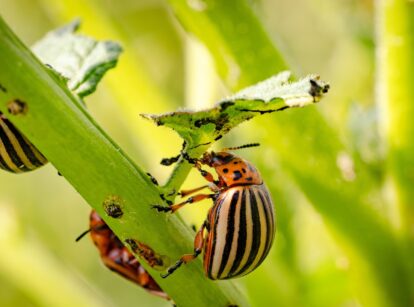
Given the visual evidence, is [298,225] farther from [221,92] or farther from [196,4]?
[196,4]

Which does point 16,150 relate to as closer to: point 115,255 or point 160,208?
point 160,208

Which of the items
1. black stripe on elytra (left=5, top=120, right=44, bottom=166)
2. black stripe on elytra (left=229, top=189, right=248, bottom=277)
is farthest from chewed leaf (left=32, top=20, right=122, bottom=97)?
black stripe on elytra (left=229, top=189, right=248, bottom=277)

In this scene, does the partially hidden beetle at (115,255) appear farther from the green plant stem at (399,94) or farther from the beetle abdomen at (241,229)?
the green plant stem at (399,94)

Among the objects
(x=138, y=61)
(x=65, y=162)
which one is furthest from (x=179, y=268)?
(x=138, y=61)

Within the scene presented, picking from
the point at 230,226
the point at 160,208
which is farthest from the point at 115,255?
the point at 160,208

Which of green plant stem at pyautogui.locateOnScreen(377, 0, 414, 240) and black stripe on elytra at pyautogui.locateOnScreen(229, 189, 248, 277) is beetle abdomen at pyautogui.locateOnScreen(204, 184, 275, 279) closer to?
black stripe on elytra at pyautogui.locateOnScreen(229, 189, 248, 277)
